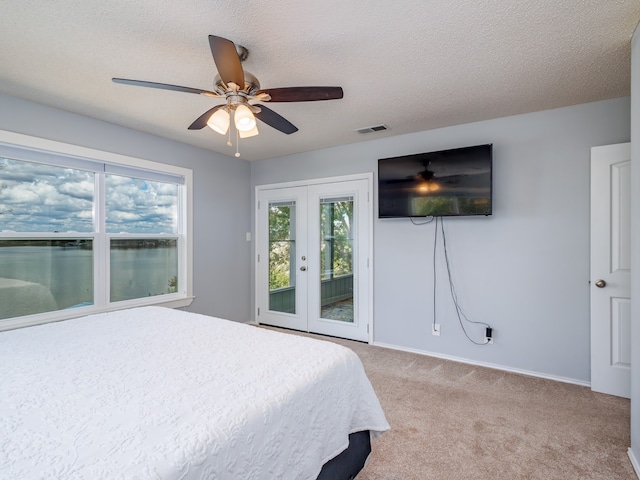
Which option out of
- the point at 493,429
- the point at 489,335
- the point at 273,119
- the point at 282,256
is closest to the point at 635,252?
the point at 493,429

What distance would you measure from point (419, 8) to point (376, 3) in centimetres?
23

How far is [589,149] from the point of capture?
2.74 meters

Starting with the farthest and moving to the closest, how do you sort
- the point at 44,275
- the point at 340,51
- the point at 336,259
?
the point at 336,259, the point at 44,275, the point at 340,51

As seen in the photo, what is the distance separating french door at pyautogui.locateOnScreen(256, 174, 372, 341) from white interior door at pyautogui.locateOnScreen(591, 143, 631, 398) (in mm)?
2055

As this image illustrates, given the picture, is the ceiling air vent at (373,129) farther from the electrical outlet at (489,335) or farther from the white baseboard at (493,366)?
the white baseboard at (493,366)

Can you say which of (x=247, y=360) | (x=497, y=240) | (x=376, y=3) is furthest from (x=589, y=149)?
(x=247, y=360)

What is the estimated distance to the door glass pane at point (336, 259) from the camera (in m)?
4.00

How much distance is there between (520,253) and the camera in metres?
3.01

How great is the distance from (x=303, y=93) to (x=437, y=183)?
6.23ft

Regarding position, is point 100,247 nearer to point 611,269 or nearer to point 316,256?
point 316,256

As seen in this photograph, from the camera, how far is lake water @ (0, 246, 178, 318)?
266 centimetres

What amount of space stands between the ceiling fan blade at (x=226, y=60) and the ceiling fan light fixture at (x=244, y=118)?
0.16m

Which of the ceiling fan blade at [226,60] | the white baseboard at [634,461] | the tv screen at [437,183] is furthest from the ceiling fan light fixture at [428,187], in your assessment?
the white baseboard at [634,461]

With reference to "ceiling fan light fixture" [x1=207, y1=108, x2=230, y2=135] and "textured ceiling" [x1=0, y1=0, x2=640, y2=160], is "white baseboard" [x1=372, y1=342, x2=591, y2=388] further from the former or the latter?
"ceiling fan light fixture" [x1=207, y1=108, x2=230, y2=135]
